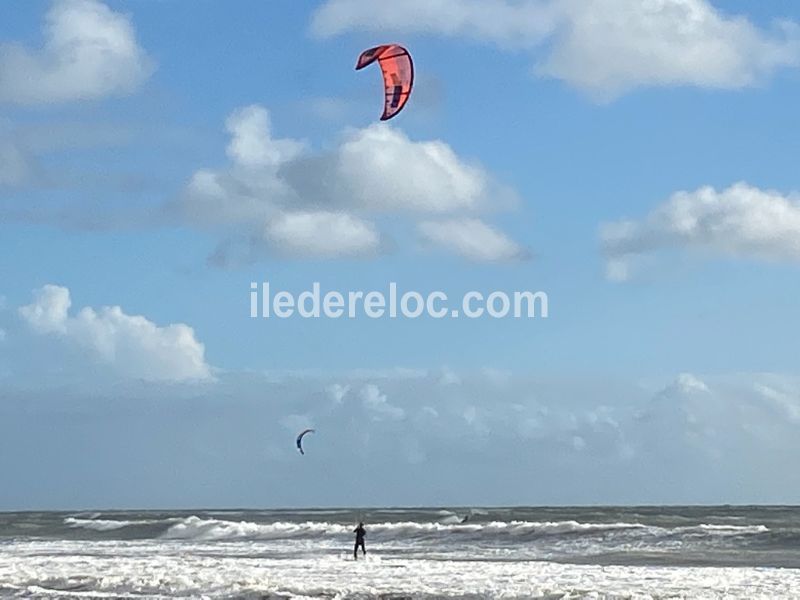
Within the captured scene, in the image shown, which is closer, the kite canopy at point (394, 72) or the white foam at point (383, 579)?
the white foam at point (383, 579)

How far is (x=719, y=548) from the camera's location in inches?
1335

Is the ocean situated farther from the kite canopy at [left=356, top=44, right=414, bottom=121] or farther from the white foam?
the kite canopy at [left=356, top=44, right=414, bottom=121]

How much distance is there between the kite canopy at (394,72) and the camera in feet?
81.6

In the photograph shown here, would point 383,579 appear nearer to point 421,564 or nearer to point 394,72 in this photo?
point 421,564

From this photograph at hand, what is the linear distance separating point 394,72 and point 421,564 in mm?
10375

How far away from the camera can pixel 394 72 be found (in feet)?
83.1

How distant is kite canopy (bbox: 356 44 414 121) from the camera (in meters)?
24.9

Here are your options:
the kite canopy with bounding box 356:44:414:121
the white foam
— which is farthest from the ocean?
the kite canopy with bounding box 356:44:414:121

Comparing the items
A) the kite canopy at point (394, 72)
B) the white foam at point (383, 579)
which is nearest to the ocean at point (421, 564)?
the white foam at point (383, 579)

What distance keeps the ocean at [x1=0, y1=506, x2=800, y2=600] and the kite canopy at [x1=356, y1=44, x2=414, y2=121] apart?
9.11 m

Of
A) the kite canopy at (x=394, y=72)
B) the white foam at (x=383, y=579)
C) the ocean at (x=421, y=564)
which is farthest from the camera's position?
the kite canopy at (x=394, y=72)

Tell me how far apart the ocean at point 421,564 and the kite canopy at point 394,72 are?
911cm

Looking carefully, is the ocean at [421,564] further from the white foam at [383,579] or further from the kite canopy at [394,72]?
the kite canopy at [394,72]

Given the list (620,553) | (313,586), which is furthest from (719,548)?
(313,586)
